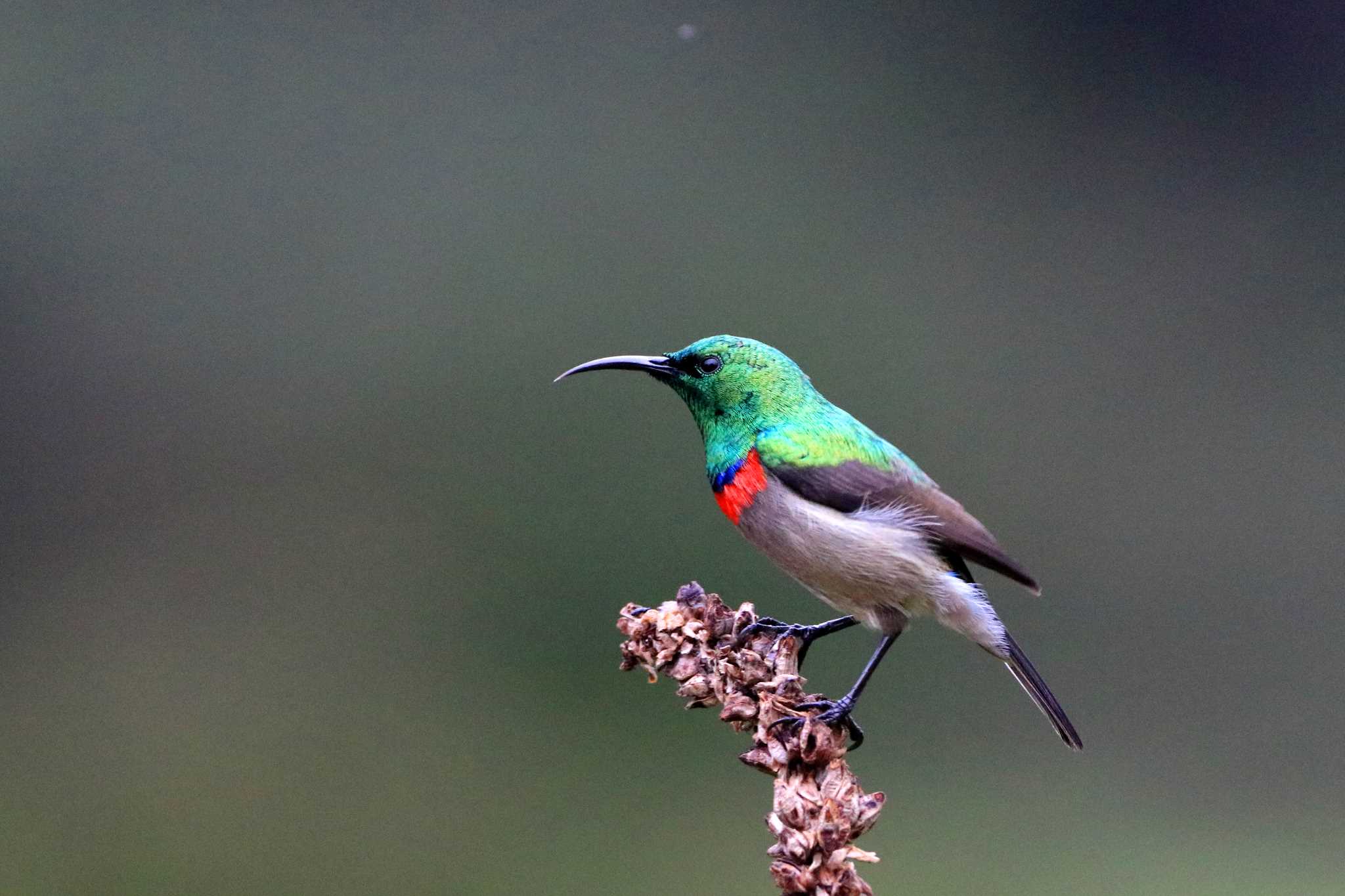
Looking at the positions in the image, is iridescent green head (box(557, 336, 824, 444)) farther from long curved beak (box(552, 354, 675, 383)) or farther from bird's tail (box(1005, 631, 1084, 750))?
bird's tail (box(1005, 631, 1084, 750))

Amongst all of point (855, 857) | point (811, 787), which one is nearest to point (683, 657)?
point (811, 787)

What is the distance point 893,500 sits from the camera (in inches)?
93.4

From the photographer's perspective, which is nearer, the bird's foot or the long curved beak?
the bird's foot

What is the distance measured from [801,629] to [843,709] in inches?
10.2

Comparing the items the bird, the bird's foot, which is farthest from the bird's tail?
the bird's foot

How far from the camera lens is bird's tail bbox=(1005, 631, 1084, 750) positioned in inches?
94.2

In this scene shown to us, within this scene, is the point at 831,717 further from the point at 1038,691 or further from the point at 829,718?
the point at 1038,691

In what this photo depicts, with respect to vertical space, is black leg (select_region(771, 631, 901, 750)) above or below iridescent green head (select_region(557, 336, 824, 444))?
below

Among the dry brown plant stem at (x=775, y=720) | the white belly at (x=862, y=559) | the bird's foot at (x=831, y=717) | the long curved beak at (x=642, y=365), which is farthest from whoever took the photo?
the long curved beak at (x=642, y=365)

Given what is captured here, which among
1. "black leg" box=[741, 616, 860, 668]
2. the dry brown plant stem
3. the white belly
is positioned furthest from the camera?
the white belly

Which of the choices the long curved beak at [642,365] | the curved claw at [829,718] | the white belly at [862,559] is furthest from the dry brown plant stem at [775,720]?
the long curved beak at [642,365]

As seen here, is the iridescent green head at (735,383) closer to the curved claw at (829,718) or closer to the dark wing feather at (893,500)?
the dark wing feather at (893,500)

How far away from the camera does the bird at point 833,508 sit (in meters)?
2.32

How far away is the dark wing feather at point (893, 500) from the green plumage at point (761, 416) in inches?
0.9
